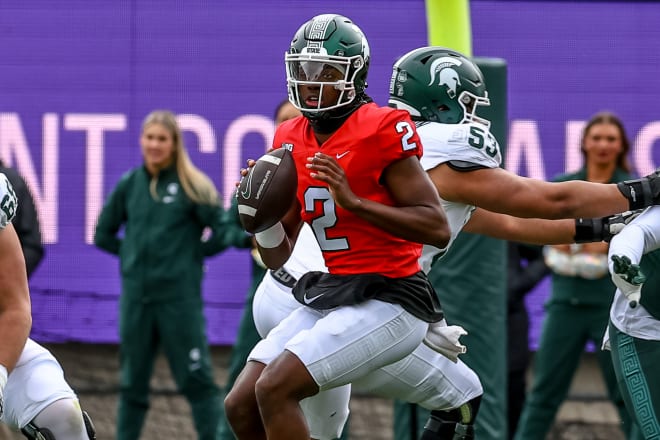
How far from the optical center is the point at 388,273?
4797mm

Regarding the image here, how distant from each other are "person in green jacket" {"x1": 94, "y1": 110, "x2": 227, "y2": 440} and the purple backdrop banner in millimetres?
1335

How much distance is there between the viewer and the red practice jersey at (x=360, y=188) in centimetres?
468

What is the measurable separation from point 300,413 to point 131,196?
3.27m

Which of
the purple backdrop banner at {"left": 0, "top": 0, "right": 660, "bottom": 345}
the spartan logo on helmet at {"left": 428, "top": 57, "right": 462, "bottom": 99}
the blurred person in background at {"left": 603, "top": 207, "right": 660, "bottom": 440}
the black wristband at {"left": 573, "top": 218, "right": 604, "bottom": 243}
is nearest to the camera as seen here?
the blurred person in background at {"left": 603, "top": 207, "right": 660, "bottom": 440}

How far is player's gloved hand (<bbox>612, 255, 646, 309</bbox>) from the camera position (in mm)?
4773

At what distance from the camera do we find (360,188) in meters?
4.70

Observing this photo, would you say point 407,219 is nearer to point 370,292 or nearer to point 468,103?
point 370,292

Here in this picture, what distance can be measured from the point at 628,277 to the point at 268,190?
1217mm

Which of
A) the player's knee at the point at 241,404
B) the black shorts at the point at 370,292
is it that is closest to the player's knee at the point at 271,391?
the player's knee at the point at 241,404

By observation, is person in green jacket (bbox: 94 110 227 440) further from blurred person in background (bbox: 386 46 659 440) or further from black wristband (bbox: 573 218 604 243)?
black wristband (bbox: 573 218 604 243)

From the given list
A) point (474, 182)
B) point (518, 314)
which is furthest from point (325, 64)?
point (518, 314)

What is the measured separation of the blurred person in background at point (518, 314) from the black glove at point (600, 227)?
7.94 feet

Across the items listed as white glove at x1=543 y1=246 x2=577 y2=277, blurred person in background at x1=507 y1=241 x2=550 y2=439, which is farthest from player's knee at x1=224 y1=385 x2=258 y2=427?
blurred person in background at x1=507 y1=241 x2=550 y2=439

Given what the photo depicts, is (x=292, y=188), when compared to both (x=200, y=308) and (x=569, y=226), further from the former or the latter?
(x=200, y=308)
